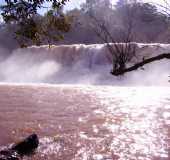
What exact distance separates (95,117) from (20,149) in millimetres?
5777

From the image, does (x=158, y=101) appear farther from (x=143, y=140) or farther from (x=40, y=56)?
(x=40, y=56)

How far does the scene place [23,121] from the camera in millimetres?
16047

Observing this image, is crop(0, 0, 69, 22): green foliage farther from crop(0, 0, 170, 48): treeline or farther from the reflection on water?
the reflection on water

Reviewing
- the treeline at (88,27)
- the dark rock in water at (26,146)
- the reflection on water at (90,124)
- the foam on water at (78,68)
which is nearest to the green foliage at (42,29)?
the treeline at (88,27)

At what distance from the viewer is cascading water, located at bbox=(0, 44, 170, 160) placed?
12.2 m

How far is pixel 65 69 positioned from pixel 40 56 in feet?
12.4

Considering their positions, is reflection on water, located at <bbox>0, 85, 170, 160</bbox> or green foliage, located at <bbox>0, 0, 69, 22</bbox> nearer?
green foliage, located at <bbox>0, 0, 69, 22</bbox>

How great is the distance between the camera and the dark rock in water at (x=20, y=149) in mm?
11291

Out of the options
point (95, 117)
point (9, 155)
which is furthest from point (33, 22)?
point (95, 117)

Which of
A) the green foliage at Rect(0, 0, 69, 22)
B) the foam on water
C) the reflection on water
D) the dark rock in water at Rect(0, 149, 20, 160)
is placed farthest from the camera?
the foam on water

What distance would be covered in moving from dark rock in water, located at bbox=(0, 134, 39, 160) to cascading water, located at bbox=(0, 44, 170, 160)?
9.1 inches

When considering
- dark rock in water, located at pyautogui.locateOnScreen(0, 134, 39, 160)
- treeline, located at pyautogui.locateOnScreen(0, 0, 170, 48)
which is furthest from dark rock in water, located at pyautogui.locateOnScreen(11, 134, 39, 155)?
treeline, located at pyautogui.locateOnScreen(0, 0, 170, 48)

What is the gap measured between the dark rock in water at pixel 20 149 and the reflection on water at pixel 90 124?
25 centimetres

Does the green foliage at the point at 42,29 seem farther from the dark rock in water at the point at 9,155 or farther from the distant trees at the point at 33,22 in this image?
the dark rock in water at the point at 9,155
